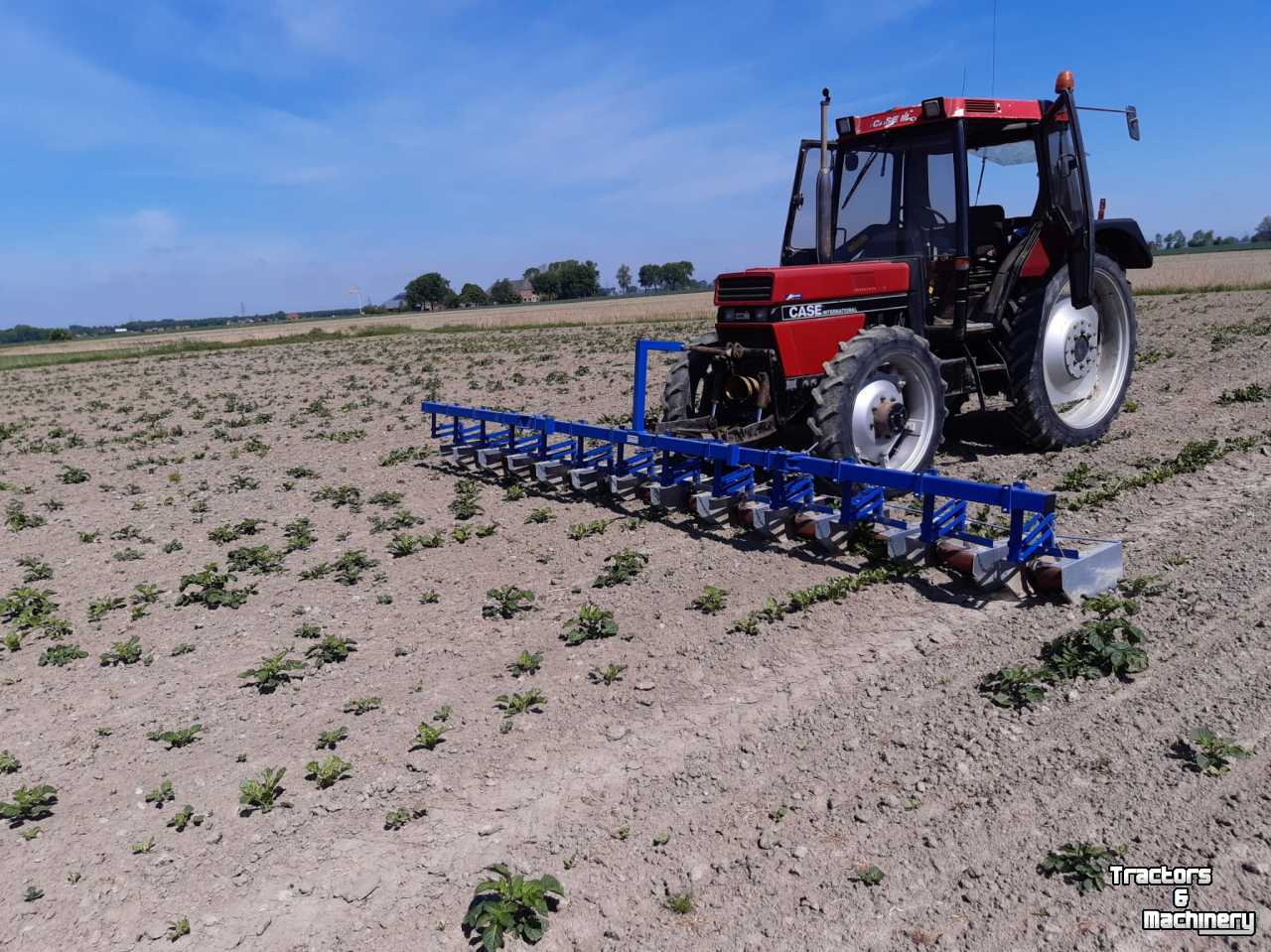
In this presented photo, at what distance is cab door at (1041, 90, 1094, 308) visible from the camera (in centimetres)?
742

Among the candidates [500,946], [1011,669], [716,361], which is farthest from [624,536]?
[500,946]

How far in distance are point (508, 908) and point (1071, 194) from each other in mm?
7229

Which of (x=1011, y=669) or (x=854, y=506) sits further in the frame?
(x=854, y=506)

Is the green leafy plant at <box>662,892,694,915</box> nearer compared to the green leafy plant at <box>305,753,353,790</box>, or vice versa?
the green leafy plant at <box>662,892,694,915</box>

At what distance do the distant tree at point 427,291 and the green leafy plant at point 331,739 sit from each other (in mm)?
105362

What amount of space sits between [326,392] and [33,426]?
466 centimetres

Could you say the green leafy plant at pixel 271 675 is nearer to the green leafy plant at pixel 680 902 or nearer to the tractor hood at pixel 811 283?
the green leafy plant at pixel 680 902

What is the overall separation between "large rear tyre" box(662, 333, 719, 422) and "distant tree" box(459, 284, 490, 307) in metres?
98.7

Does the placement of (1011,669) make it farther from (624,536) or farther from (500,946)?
(624,536)

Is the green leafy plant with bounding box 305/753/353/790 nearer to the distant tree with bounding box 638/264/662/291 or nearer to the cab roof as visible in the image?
the cab roof

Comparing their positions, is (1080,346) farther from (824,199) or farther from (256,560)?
(256,560)

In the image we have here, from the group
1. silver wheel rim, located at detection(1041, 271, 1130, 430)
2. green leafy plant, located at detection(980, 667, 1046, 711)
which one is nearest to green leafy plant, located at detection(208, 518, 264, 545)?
green leafy plant, located at detection(980, 667, 1046, 711)

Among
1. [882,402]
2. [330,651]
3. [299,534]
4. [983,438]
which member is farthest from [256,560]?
[983,438]

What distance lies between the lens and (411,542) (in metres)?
6.68
